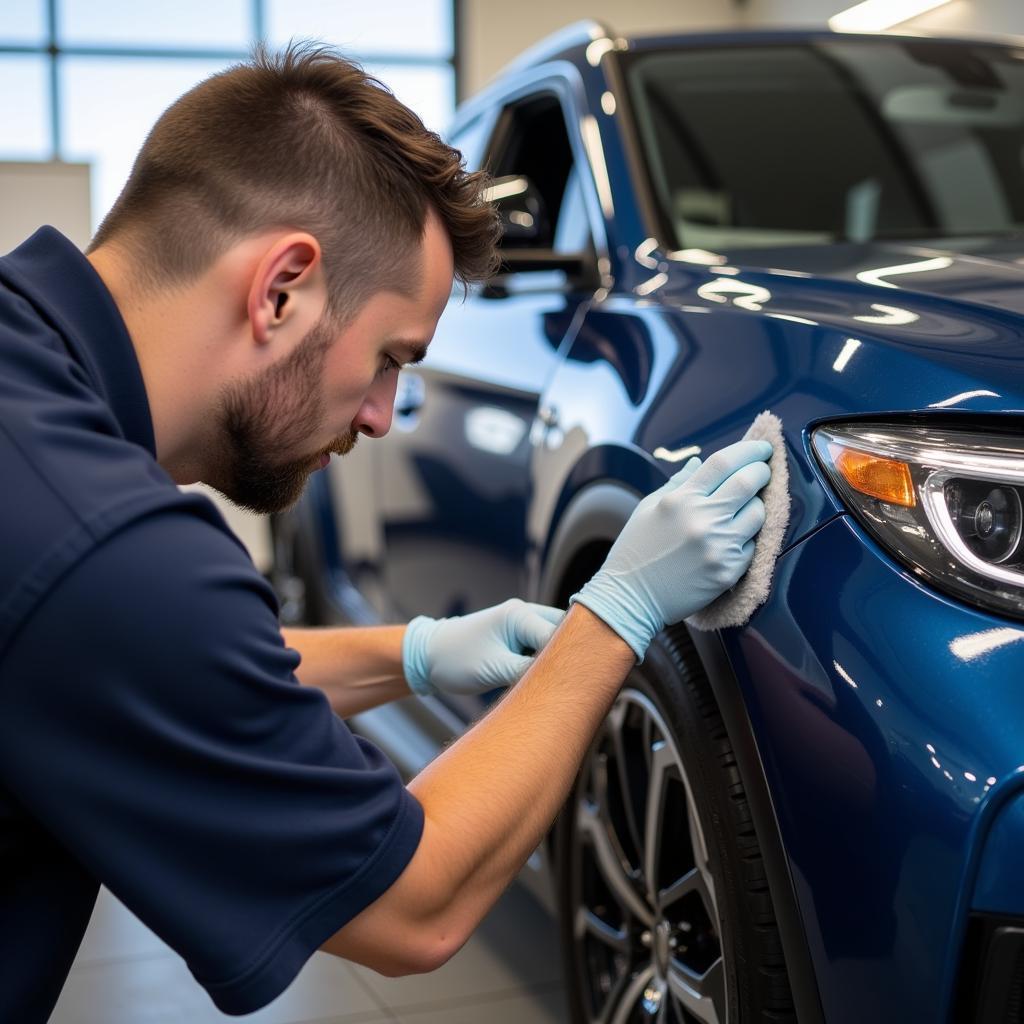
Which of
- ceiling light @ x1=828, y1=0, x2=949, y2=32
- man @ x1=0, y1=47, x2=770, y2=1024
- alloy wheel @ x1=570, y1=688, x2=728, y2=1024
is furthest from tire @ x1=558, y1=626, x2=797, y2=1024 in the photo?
ceiling light @ x1=828, y1=0, x2=949, y2=32

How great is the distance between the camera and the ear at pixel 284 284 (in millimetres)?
1075

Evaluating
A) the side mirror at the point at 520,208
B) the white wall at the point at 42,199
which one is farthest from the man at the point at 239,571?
the white wall at the point at 42,199

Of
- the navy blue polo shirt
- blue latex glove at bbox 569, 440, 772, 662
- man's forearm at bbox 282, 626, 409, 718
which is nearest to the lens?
the navy blue polo shirt

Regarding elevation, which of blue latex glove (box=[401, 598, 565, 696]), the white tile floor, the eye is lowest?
the white tile floor

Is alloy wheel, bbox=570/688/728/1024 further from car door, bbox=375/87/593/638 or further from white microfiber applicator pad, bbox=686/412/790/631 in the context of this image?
car door, bbox=375/87/593/638

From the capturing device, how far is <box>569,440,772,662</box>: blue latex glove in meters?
1.19

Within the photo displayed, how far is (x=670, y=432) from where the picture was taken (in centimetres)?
139

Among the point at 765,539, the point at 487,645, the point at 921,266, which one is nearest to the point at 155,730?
the point at 765,539

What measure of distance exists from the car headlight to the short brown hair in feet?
1.43

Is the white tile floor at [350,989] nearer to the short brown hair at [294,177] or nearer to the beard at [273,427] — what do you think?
the beard at [273,427]

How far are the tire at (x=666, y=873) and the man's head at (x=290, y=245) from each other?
42cm

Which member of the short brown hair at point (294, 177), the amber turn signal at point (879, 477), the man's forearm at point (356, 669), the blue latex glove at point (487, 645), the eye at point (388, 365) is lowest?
the man's forearm at point (356, 669)

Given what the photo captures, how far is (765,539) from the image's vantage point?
1.19 m

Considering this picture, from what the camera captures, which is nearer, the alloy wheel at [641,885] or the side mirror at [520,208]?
the alloy wheel at [641,885]
